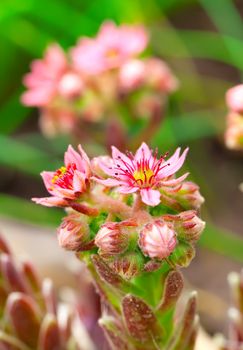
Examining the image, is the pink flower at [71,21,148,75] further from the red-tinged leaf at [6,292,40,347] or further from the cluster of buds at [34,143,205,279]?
the cluster of buds at [34,143,205,279]

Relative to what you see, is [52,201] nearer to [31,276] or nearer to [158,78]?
[31,276]

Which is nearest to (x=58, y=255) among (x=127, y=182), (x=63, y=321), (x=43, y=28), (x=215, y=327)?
(x=215, y=327)

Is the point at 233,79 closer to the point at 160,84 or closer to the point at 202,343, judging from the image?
the point at 160,84

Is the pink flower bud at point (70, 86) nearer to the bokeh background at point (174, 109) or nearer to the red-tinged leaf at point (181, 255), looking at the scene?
the bokeh background at point (174, 109)

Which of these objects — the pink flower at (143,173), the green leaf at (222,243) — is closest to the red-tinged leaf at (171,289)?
the pink flower at (143,173)

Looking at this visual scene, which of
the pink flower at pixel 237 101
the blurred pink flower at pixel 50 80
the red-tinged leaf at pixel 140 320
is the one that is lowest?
the red-tinged leaf at pixel 140 320

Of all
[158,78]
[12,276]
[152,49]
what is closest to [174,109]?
[152,49]
